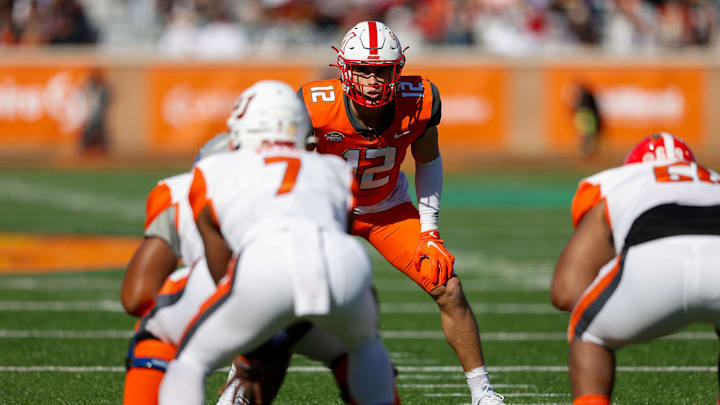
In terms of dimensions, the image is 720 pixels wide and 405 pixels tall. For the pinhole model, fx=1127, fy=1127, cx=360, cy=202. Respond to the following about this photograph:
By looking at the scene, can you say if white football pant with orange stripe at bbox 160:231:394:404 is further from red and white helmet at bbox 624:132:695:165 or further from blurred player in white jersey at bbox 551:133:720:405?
red and white helmet at bbox 624:132:695:165

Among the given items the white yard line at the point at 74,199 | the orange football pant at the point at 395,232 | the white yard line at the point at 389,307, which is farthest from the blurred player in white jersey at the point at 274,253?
the white yard line at the point at 74,199

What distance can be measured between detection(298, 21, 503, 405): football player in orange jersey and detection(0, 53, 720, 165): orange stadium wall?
15567 millimetres

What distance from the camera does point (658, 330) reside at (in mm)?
3738

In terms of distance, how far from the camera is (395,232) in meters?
5.71

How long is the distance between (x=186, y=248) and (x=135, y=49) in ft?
61.3

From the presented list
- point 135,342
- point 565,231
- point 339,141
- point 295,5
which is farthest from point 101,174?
point 135,342

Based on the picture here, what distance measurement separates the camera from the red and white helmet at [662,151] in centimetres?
412

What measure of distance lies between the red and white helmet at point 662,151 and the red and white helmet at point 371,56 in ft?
4.98

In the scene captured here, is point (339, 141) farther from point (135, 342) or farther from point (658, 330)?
point (658, 330)

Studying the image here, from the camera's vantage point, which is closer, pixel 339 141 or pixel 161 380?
pixel 161 380

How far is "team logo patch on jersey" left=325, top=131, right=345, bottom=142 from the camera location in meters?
5.62

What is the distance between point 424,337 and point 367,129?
90.1 inches

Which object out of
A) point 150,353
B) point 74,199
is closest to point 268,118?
point 150,353

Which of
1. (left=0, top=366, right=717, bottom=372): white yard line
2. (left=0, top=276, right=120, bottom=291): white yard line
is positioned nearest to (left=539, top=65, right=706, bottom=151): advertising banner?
(left=0, top=276, right=120, bottom=291): white yard line
